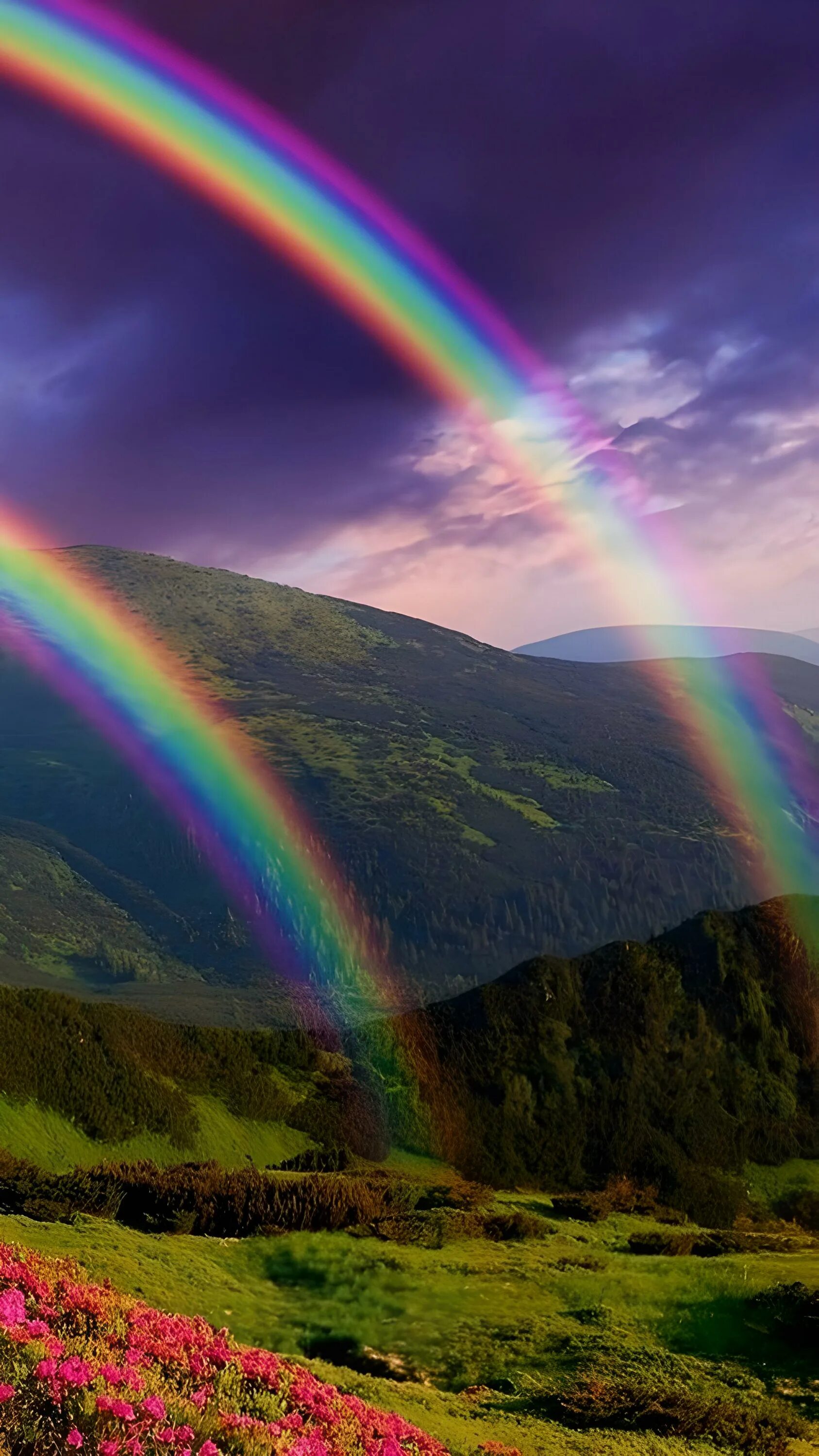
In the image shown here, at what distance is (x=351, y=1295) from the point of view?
15.6 m

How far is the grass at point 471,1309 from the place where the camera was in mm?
11594

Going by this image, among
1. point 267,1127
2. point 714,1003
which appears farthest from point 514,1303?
point 714,1003

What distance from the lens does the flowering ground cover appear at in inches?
233

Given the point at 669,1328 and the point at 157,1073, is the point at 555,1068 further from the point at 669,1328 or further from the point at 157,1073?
the point at 669,1328

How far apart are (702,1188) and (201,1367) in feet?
112

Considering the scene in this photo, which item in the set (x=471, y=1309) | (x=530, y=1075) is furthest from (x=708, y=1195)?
(x=471, y=1309)

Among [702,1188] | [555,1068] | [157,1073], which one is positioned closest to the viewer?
[157,1073]

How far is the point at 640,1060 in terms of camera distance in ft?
135

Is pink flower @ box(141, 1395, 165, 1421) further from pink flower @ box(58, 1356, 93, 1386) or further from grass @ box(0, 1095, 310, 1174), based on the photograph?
grass @ box(0, 1095, 310, 1174)

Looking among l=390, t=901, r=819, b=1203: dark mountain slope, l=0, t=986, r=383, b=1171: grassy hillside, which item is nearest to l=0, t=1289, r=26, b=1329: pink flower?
l=0, t=986, r=383, b=1171: grassy hillside

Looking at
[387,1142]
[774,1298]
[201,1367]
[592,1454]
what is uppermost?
[201,1367]

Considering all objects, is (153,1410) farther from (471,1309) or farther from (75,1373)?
(471,1309)

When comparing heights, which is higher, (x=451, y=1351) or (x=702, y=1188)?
(x=451, y=1351)

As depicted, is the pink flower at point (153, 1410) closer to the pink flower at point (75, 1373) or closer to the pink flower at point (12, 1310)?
the pink flower at point (75, 1373)
